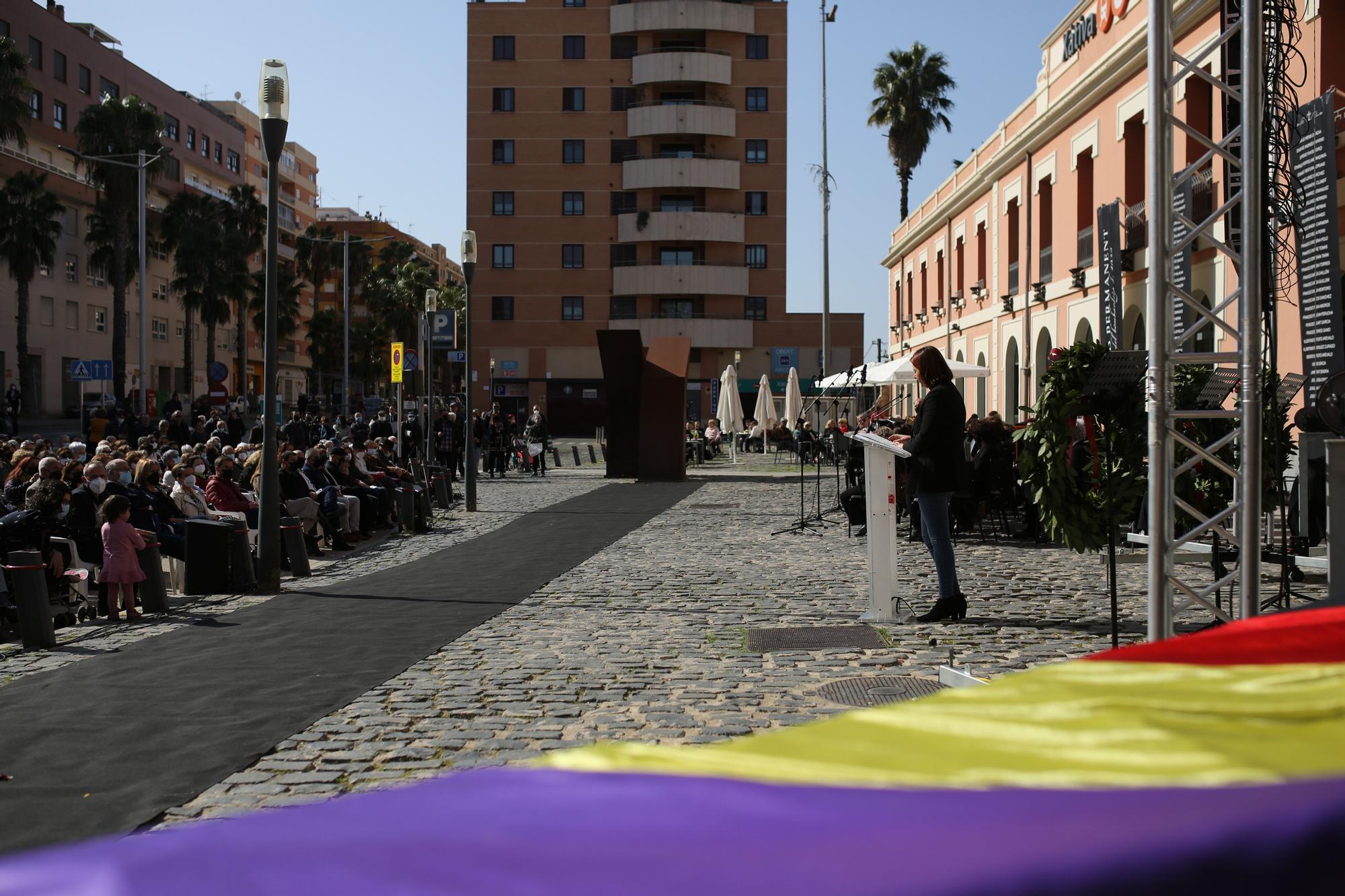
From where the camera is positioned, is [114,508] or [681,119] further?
[681,119]

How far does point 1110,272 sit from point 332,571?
14.5 m

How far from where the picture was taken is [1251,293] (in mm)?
6898

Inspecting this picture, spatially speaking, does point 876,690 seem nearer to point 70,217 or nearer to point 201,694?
point 201,694

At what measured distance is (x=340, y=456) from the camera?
18.9 metres

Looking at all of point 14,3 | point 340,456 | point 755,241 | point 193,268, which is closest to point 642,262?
point 755,241

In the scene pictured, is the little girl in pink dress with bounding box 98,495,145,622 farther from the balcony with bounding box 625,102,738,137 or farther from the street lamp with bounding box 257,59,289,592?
the balcony with bounding box 625,102,738,137

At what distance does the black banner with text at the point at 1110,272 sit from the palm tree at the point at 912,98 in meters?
34.8

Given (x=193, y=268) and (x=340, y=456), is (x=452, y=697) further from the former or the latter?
(x=193, y=268)

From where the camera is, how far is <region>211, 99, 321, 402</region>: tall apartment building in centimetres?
9638

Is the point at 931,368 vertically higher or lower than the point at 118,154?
lower

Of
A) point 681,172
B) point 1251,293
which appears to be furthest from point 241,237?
point 1251,293

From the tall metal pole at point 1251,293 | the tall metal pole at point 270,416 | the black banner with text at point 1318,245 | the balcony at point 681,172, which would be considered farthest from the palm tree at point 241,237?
the tall metal pole at point 1251,293

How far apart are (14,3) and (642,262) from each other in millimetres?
31196

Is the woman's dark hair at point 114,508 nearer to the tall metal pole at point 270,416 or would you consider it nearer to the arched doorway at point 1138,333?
the tall metal pole at point 270,416
